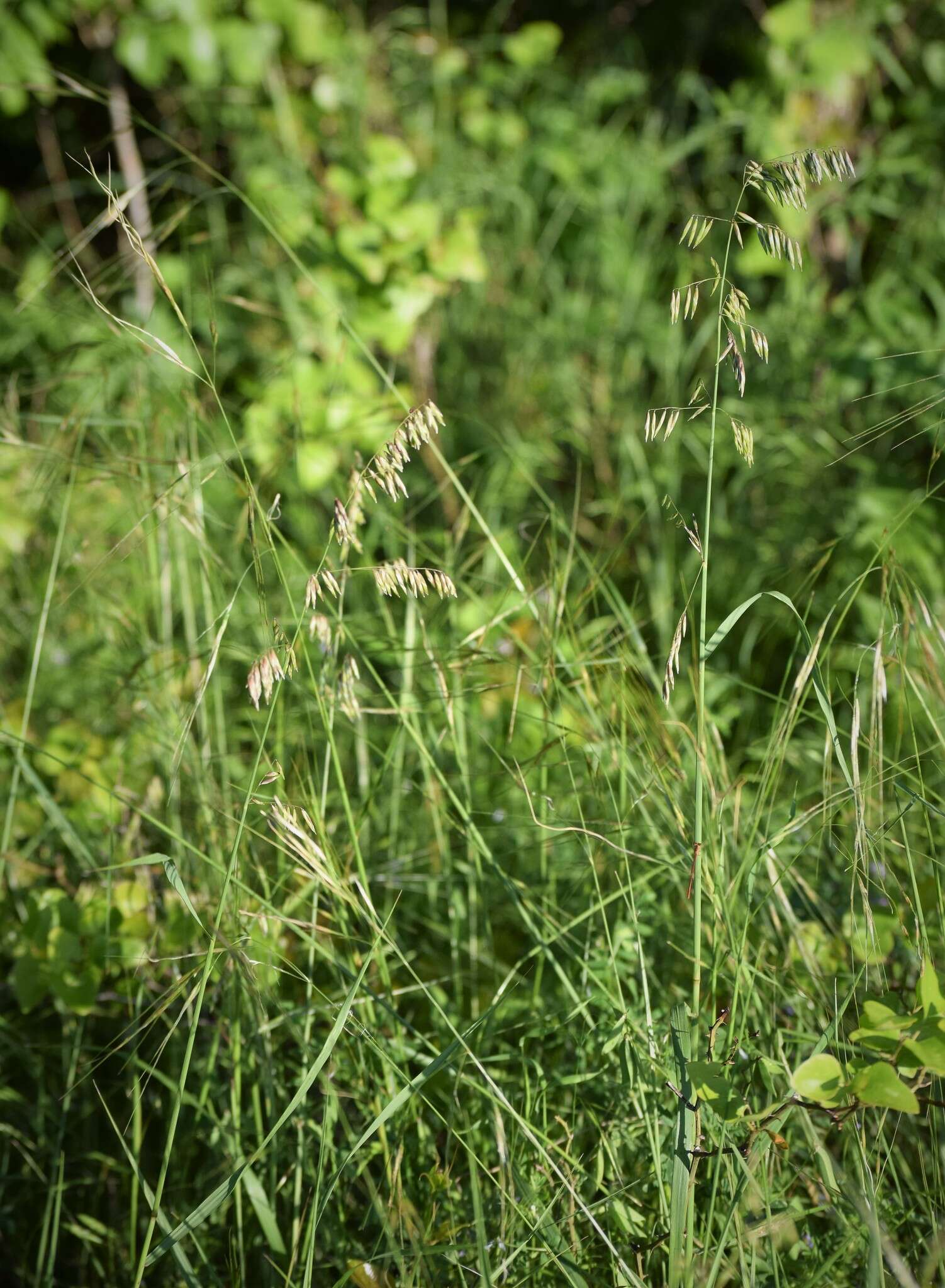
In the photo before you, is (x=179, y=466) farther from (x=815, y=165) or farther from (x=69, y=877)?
(x=815, y=165)

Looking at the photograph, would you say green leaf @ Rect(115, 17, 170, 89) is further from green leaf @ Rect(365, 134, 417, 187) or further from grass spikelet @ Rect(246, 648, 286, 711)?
grass spikelet @ Rect(246, 648, 286, 711)

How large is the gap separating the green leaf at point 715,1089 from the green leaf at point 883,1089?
97 millimetres

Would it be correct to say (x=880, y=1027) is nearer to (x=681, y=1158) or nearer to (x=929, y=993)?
(x=929, y=993)

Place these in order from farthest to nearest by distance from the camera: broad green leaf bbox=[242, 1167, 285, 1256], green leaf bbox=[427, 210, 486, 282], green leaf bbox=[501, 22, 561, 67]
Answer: green leaf bbox=[501, 22, 561, 67], green leaf bbox=[427, 210, 486, 282], broad green leaf bbox=[242, 1167, 285, 1256]

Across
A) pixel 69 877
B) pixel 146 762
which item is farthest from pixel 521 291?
pixel 69 877

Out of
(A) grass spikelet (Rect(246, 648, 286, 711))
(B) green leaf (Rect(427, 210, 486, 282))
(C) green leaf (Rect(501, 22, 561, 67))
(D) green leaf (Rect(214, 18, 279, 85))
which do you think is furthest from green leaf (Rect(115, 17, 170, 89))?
(A) grass spikelet (Rect(246, 648, 286, 711))

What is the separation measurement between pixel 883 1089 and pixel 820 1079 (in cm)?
5

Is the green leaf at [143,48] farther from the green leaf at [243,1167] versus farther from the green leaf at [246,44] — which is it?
the green leaf at [243,1167]

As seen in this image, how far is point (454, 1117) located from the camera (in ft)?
3.46

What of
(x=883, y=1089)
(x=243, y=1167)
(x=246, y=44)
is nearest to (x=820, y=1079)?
(x=883, y=1089)

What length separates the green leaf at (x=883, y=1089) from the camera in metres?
0.77

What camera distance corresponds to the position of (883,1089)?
782 millimetres

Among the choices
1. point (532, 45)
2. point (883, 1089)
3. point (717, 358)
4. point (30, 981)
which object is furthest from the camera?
point (532, 45)

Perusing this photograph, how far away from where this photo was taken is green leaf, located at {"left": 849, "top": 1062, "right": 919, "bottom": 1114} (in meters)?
0.77
